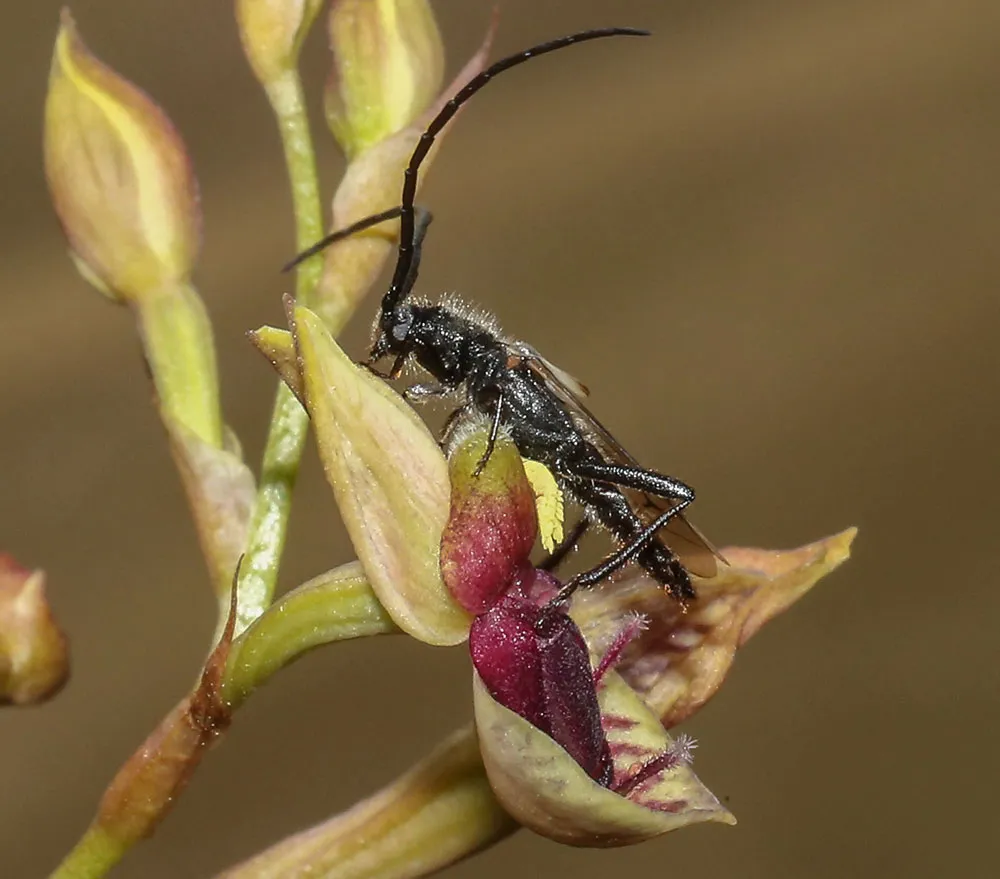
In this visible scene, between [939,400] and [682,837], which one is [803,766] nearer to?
[682,837]

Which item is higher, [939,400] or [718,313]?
[718,313]

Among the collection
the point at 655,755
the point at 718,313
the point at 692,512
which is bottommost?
the point at 692,512

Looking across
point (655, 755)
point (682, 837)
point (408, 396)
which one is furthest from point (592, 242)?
point (655, 755)

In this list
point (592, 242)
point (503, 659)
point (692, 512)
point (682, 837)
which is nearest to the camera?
point (503, 659)

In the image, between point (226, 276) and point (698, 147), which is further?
point (698, 147)

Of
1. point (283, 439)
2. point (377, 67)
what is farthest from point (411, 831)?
point (377, 67)

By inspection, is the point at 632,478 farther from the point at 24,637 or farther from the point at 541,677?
the point at 24,637

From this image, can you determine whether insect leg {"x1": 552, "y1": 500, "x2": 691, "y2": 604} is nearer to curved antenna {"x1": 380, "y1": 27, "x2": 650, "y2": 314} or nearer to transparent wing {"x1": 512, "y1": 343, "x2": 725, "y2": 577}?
transparent wing {"x1": 512, "y1": 343, "x2": 725, "y2": 577}

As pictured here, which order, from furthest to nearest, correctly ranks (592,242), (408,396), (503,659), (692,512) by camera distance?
(592,242) → (692,512) → (408,396) → (503,659)

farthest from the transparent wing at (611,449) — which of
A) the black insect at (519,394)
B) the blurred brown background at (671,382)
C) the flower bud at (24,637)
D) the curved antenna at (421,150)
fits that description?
the blurred brown background at (671,382)

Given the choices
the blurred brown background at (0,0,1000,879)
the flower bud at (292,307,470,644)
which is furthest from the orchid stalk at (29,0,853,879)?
the blurred brown background at (0,0,1000,879)
